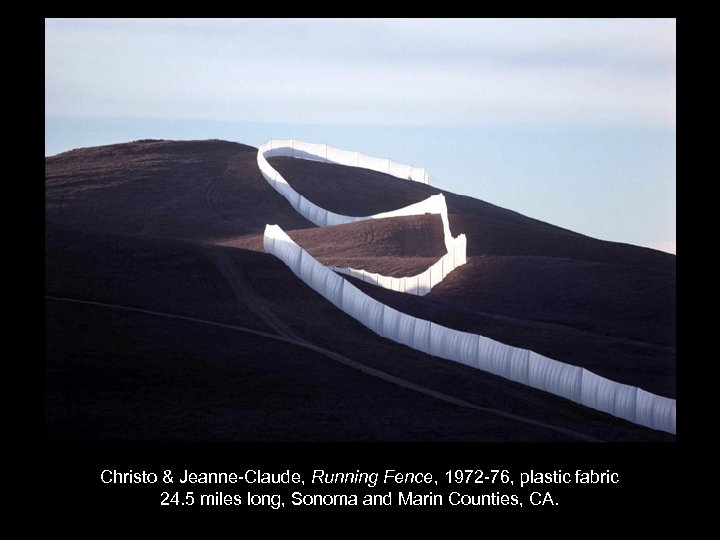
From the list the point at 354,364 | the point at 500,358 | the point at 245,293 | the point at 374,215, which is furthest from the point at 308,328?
the point at 374,215

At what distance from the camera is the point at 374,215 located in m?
72.6

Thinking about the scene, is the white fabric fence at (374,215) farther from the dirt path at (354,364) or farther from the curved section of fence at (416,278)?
the dirt path at (354,364)

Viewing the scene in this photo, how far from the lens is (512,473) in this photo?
60.1 ft

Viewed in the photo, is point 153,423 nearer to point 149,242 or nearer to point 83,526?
point 83,526

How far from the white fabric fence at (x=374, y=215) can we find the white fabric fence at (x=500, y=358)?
6.09 m

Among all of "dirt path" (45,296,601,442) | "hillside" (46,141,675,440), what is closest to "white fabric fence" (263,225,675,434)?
"hillside" (46,141,675,440)

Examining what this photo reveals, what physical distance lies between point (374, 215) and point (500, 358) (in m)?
40.4

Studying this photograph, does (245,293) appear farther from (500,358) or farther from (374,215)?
(374,215)

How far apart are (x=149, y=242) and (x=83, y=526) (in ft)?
112

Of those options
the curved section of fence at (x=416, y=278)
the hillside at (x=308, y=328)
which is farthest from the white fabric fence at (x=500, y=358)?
the curved section of fence at (x=416, y=278)

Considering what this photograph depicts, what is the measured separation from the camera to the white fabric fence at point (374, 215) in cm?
5012
